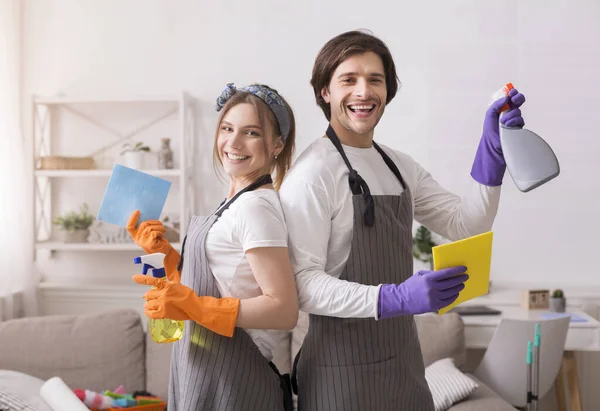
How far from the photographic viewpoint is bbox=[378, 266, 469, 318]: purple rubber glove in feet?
4.30

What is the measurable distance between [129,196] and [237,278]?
33 cm

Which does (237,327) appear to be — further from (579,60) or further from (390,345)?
(579,60)

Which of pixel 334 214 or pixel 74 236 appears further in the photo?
pixel 74 236

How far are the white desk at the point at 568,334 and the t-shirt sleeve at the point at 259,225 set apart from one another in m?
2.14

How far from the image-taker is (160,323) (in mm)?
1627

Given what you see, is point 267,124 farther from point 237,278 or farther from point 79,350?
point 79,350

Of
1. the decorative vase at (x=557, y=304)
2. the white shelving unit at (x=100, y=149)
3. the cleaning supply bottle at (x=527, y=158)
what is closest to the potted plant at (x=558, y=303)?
the decorative vase at (x=557, y=304)

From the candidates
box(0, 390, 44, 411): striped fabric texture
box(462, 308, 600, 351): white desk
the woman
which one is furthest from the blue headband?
box(462, 308, 600, 351): white desk

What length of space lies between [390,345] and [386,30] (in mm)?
2650

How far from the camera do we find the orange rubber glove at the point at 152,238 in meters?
1.57

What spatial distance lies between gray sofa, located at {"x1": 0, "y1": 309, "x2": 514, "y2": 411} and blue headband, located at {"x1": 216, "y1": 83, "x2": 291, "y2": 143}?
1721 millimetres

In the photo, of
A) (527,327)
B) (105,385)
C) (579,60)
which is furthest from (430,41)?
(105,385)

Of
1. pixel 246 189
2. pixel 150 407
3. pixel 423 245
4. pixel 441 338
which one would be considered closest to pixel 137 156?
pixel 150 407

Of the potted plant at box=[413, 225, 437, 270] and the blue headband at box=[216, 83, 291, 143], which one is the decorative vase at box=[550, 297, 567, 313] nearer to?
the potted plant at box=[413, 225, 437, 270]
